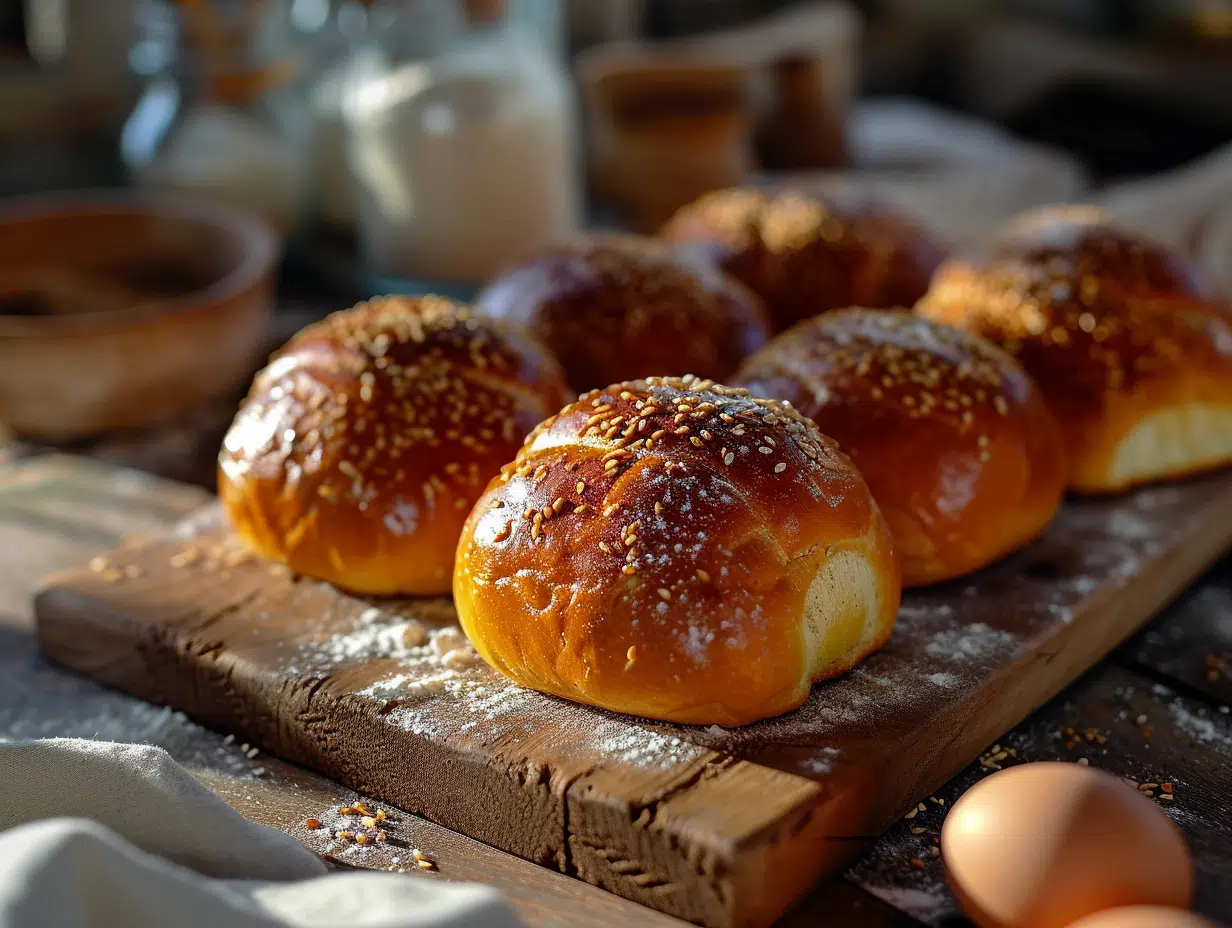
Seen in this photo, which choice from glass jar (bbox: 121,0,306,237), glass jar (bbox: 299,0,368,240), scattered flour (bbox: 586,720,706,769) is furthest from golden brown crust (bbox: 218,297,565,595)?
glass jar (bbox: 299,0,368,240)

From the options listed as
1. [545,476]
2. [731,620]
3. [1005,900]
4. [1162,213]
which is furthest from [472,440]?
[1162,213]

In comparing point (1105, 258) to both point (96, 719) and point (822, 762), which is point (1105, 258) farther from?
point (96, 719)

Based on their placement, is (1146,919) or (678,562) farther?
(678,562)

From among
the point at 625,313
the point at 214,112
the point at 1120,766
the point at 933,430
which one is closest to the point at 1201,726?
the point at 1120,766

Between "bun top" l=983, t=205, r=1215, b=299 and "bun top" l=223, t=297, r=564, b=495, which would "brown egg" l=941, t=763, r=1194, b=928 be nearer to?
"bun top" l=223, t=297, r=564, b=495

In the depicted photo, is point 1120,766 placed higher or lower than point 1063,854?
lower

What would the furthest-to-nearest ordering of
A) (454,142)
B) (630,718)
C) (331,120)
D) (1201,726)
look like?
(331,120) < (454,142) < (1201,726) < (630,718)

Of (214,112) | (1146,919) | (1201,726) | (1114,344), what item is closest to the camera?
(1146,919)

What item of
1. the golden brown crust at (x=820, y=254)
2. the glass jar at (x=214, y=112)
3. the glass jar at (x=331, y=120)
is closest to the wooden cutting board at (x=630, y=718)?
the golden brown crust at (x=820, y=254)
